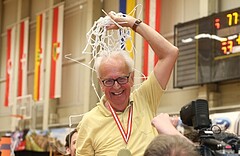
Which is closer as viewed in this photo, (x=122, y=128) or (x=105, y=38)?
(x=122, y=128)

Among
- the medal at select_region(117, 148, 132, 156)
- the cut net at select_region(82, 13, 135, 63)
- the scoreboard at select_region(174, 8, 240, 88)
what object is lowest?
the medal at select_region(117, 148, 132, 156)

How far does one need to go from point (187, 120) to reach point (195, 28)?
17.3 ft

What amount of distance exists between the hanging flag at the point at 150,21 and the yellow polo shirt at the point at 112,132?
5.17 m

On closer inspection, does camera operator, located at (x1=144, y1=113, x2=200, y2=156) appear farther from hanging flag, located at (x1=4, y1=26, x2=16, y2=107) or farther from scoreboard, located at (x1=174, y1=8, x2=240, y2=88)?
hanging flag, located at (x1=4, y1=26, x2=16, y2=107)

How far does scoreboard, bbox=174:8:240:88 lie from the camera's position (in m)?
6.54

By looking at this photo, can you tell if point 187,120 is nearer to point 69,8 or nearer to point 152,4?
point 152,4

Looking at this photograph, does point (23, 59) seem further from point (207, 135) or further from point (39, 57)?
point (207, 135)

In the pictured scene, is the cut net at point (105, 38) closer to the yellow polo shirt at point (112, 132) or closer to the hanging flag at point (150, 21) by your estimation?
the yellow polo shirt at point (112, 132)

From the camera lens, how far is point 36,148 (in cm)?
1105

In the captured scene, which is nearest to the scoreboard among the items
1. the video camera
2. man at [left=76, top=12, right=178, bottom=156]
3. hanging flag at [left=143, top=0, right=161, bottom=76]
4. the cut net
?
hanging flag at [left=143, top=0, right=161, bottom=76]

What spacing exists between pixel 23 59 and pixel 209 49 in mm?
6837

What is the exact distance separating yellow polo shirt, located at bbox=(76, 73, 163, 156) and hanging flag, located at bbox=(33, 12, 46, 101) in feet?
30.7

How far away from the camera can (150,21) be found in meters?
8.12

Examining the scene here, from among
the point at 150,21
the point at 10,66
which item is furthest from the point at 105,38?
the point at 10,66
